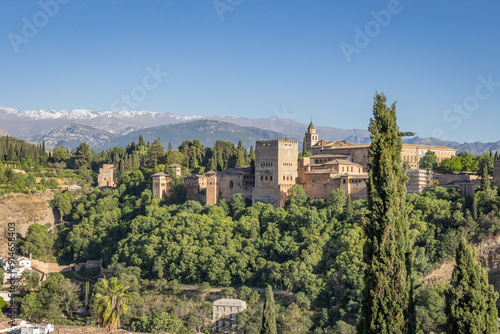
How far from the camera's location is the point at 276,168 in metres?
54.1

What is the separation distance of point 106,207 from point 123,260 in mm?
12316

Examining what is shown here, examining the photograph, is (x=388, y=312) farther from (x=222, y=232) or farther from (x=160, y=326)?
(x=222, y=232)

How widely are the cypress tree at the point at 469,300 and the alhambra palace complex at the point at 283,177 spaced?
112 ft

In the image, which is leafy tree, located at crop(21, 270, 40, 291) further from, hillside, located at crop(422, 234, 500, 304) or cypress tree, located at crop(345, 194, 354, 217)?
hillside, located at crop(422, 234, 500, 304)

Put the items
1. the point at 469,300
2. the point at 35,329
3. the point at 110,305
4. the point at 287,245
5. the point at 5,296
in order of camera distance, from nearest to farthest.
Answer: the point at 469,300
the point at 110,305
the point at 35,329
the point at 5,296
the point at 287,245

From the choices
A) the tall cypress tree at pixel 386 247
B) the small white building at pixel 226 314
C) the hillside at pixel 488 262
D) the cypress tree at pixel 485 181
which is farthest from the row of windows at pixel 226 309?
the tall cypress tree at pixel 386 247

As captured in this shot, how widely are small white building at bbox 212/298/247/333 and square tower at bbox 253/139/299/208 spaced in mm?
12953

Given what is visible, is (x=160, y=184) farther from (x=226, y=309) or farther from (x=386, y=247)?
(x=386, y=247)

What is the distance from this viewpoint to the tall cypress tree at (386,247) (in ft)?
53.4

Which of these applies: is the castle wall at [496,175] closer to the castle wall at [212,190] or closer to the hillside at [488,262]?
the hillside at [488,262]

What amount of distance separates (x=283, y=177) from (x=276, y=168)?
3.76 feet

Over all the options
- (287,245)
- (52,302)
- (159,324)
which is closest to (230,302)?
(159,324)

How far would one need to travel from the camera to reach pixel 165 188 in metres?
62.5

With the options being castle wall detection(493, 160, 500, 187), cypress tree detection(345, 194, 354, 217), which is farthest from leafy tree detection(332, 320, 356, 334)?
castle wall detection(493, 160, 500, 187)
